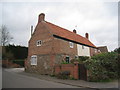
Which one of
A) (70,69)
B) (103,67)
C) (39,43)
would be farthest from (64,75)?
(39,43)

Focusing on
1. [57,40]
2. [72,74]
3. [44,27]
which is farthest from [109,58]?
[44,27]

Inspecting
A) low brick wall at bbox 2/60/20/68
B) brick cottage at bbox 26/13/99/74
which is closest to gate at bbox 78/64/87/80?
brick cottage at bbox 26/13/99/74

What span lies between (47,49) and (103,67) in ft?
29.5

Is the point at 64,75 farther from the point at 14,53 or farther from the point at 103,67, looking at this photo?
the point at 14,53

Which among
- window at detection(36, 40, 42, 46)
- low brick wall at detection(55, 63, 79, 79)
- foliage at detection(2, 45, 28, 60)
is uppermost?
window at detection(36, 40, 42, 46)

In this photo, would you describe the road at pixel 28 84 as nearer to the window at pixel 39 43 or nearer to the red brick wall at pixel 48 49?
the red brick wall at pixel 48 49

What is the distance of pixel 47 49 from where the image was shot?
18391 mm

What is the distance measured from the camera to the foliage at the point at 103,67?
12.7 meters

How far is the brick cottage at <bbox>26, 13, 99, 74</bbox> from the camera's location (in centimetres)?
1766

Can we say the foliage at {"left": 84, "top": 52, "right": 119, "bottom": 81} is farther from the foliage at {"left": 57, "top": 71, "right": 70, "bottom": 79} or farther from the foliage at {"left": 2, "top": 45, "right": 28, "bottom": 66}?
the foliage at {"left": 2, "top": 45, "right": 28, "bottom": 66}

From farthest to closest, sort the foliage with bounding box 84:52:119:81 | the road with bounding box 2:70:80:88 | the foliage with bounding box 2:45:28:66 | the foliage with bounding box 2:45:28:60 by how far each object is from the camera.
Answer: the foliage with bounding box 2:45:28:60, the foliage with bounding box 2:45:28:66, the foliage with bounding box 84:52:119:81, the road with bounding box 2:70:80:88

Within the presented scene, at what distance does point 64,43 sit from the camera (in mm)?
19391

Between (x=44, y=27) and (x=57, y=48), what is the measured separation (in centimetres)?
463

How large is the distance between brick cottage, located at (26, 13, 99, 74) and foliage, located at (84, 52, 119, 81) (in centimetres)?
575
